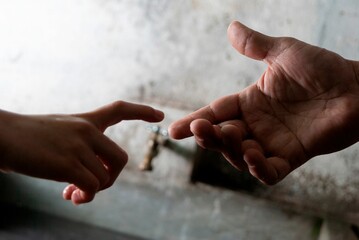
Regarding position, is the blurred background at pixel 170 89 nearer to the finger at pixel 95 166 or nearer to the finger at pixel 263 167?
the finger at pixel 263 167

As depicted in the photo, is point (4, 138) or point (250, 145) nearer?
point (4, 138)

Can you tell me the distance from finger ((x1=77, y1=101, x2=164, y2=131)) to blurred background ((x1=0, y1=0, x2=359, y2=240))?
98 centimetres

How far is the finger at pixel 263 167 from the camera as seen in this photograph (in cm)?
104

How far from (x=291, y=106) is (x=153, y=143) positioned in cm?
88

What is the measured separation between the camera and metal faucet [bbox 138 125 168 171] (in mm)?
1983

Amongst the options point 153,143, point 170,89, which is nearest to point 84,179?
point 153,143

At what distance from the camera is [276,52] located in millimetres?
1213

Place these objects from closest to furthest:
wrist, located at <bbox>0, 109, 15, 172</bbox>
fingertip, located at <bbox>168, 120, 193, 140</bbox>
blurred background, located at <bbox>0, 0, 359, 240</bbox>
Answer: wrist, located at <bbox>0, 109, 15, 172</bbox> → fingertip, located at <bbox>168, 120, 193, 140</bbox> → blurred background, located at <bbox>0, 0, 359, 240</bbox>

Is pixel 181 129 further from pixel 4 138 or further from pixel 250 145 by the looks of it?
pixel 4 138

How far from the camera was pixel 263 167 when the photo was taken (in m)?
1.05

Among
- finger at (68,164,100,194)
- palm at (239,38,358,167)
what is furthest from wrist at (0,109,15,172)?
palm at (239,38,358,167)

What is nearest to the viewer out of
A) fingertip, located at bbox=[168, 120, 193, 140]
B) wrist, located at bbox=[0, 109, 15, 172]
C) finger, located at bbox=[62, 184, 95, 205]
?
wrist, located at bbox=[0, 109, 15, 172]

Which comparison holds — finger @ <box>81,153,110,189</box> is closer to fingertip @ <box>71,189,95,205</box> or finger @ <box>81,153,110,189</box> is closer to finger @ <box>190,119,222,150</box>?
fingertip @ <box>71,189,95,205</box>

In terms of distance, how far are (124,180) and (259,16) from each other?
3.25ft
